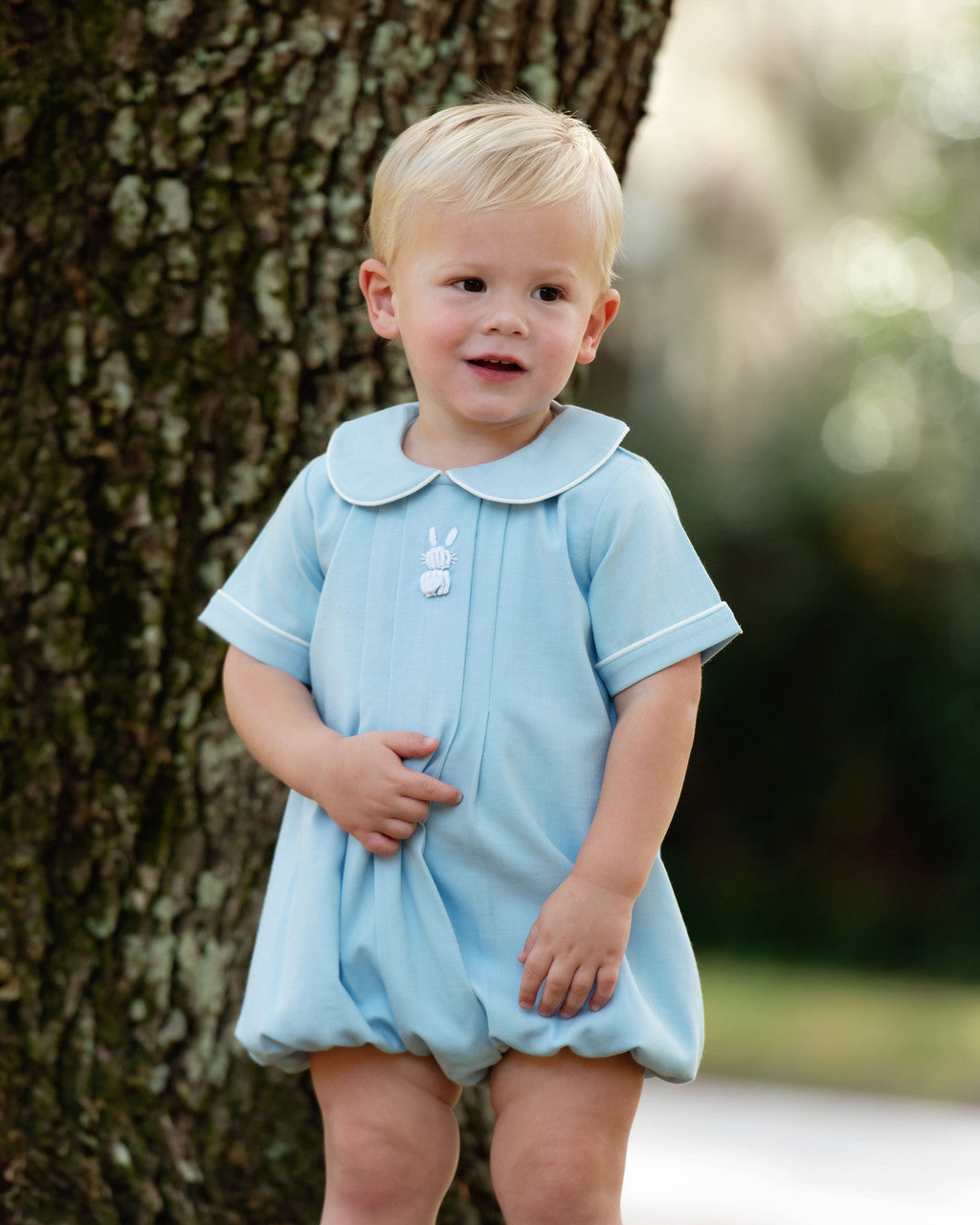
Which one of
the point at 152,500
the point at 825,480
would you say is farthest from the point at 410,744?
the point at 825,480

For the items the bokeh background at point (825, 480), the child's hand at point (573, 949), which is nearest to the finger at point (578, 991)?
the child's hand at point (573, 949)

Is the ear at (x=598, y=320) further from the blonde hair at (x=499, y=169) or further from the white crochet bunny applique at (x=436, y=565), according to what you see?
the white crochet bunny applique at (x=436, y=565)

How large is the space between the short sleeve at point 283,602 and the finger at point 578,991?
0.50 metres

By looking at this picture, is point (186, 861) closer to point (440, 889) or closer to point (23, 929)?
point (23, 929)

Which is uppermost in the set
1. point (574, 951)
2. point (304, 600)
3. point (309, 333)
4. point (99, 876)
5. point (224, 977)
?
point (309, 333)

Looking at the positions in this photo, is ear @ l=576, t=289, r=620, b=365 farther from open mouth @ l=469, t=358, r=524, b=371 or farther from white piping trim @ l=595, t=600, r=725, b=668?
white piping trim @ l=595, t=600, r=725, b=668

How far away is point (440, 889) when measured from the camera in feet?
5.38

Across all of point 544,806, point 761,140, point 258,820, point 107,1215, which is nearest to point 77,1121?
point 107,1215

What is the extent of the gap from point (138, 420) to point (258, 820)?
644mm

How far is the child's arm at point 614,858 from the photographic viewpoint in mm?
1577

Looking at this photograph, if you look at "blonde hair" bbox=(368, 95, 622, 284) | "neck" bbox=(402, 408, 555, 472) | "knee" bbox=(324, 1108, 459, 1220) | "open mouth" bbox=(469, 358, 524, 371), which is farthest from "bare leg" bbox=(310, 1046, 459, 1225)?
"blonde hair" bbox=(368, 95, 622, 284)

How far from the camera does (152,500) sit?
220 cm

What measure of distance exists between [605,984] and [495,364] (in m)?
Result: 0.71

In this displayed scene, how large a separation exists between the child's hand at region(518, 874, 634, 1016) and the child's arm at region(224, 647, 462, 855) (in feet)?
0.55
